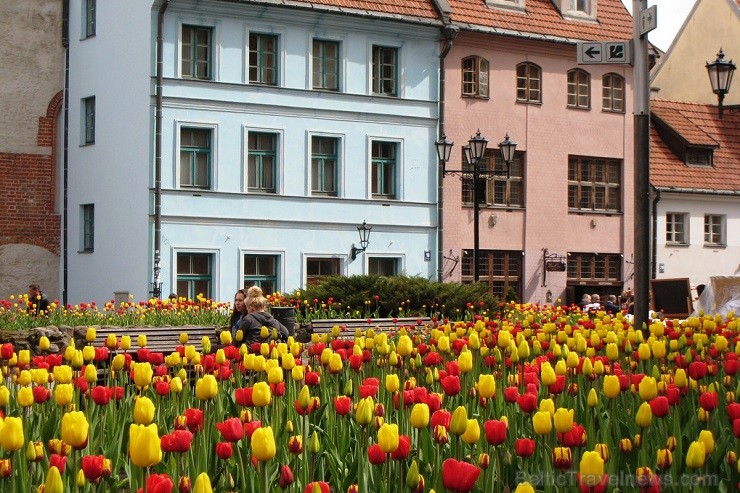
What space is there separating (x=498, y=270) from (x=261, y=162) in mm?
8457

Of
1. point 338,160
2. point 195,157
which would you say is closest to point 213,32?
point 195,157

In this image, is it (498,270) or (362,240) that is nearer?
(362,240)

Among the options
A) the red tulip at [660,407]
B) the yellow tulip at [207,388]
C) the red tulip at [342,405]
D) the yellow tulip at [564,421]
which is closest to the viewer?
the yellow tulip at [564,421]

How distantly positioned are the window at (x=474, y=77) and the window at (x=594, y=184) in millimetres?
4197

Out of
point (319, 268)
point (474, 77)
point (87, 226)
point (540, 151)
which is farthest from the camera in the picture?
point (540, 151)

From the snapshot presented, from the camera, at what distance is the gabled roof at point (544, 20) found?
40719mm

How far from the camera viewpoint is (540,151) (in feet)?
138

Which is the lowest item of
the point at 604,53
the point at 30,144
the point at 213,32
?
the point at 604,53

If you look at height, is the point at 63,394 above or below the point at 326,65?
below

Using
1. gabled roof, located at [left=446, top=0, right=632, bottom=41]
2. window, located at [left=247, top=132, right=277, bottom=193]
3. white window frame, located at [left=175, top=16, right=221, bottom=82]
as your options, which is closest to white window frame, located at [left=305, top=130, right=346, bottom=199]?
window, located at [left=247, top=132, right=277, bottom=193]

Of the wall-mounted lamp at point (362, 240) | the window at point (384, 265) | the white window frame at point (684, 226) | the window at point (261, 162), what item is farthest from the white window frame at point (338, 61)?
the white window frame at point (684, 226)

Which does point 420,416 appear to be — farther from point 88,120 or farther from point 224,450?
point 88,120

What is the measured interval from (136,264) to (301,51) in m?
7.72

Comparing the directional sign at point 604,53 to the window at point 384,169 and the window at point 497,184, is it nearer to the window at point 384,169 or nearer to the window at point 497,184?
the window at point 384,169
